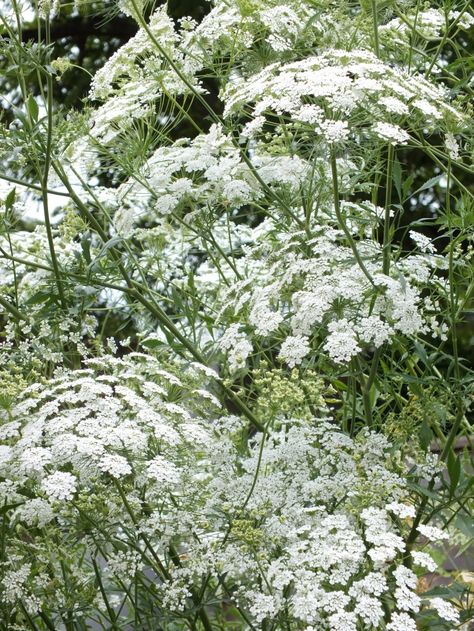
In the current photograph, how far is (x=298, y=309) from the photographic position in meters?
2.65

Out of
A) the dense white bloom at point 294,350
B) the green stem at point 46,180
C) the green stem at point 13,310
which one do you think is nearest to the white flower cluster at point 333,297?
the dense white bloom at point 294,350

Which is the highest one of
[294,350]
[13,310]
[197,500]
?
[294,350]

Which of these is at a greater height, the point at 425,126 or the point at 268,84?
the point at 268,84

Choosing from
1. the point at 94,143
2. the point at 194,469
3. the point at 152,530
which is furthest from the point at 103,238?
the point at 152,530

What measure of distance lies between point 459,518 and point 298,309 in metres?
0.71

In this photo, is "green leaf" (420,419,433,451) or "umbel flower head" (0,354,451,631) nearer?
"umbel flower head" (0,354,451,631)

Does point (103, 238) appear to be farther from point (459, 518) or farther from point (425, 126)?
point (459, 518)

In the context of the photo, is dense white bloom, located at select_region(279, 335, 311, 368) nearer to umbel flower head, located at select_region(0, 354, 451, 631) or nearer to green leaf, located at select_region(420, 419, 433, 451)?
umbel flower head, located at select_region(0, 354, 451, 631)

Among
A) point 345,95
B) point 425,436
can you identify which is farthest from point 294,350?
point 345,95

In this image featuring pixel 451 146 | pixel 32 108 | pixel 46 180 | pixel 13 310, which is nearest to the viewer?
pixel 451 146

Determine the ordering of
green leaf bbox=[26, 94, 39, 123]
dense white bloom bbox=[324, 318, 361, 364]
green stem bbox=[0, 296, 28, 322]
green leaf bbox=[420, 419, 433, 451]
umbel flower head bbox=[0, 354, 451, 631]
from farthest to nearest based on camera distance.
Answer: green stem bbox=[0, 296, 28, 322]
green leaf bbox=[26, 94, 39, 123]
green leaf bbox=[420, 419, 433, 451]
dense white bloom bbox=[324, 318, 361, 364]
umbel flower head bbox=[0, 354, 451, 631]

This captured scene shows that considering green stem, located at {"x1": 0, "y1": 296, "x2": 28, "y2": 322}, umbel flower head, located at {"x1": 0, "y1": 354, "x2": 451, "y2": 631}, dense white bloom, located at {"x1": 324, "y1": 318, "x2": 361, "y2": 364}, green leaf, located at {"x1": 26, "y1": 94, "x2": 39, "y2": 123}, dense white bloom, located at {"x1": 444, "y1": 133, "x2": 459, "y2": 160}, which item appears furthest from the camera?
green stem, located at {"x1": 0, "y1": 296, "x2": 28, "y2": 322}

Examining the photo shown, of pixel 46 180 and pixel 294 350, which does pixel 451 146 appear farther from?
pixel 46 180

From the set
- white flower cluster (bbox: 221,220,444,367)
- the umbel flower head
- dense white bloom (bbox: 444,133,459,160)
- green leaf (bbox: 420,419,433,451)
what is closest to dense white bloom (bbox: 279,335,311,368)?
white flower cluster (bbox: 221,220,444,367)
